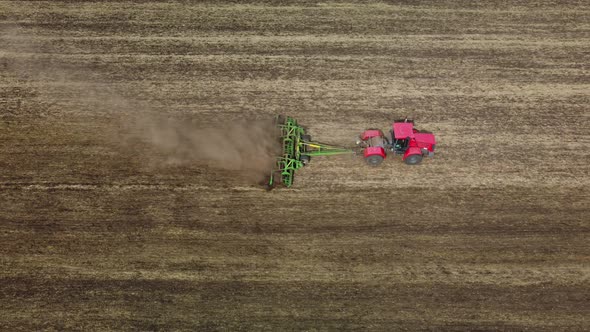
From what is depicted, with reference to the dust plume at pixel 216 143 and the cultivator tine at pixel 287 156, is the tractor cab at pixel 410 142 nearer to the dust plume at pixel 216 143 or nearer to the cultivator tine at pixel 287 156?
the cultivator tine at pixel 287 156

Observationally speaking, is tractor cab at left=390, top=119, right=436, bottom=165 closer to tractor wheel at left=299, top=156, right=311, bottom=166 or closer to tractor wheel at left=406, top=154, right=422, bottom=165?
tractor wheel at left=406, top=154, right=422, bottom=165

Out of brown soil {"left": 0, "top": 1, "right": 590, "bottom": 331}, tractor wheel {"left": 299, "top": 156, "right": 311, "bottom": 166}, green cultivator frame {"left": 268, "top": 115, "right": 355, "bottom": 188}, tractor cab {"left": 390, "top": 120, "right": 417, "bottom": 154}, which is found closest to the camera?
brown soil {"left": 0, "top": 1, "right": 590, "bottom": 331}

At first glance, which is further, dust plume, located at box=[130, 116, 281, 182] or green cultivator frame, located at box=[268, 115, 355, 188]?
dust plume, located at box=[130, 116, 281, 182]

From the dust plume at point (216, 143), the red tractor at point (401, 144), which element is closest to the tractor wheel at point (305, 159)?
the dust plume at point (216, 143)

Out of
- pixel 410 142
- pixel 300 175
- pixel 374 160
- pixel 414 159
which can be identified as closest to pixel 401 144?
pixel 410 142

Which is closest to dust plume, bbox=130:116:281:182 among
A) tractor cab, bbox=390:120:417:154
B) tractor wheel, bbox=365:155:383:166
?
tractor wheel, bbox=365:155:383:166

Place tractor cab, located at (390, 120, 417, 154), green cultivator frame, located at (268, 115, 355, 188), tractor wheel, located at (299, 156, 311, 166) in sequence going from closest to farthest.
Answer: tractor cab, located at (390, 120, 417, 154)
green cultivator frame, located at (268, 115, 355, 188)
tractor wheel, located at (299, 156, 311, 166)
